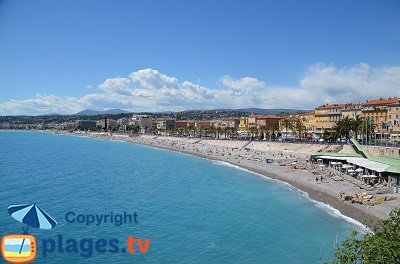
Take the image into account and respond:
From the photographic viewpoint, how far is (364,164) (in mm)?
40469

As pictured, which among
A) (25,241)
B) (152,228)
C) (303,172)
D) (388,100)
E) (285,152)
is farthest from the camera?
(388,100)

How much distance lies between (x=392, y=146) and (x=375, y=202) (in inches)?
1123

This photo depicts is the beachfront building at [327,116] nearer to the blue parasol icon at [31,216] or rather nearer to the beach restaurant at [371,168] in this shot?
the beach restaurant at [371,168]

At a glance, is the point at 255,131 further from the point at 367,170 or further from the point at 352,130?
the point at 367,170

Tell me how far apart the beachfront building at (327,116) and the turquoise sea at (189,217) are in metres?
53.1

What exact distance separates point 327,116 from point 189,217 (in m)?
76.8

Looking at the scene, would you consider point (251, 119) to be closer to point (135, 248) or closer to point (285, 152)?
point (285, 152)

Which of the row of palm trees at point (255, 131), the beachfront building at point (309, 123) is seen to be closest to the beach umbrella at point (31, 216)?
the row of palm trees at point (255, 131)

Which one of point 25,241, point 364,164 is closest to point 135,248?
point 25,241

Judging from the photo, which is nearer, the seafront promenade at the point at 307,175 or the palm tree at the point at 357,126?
the seafront promenade at the point at 307,175

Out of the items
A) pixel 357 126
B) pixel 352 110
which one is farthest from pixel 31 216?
pixel 352 110

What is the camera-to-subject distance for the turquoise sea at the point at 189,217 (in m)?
21.3

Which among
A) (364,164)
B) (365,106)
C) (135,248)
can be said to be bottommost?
(135,248)

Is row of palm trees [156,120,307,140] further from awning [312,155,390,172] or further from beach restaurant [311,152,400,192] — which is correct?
awning [312,155,390,172]
